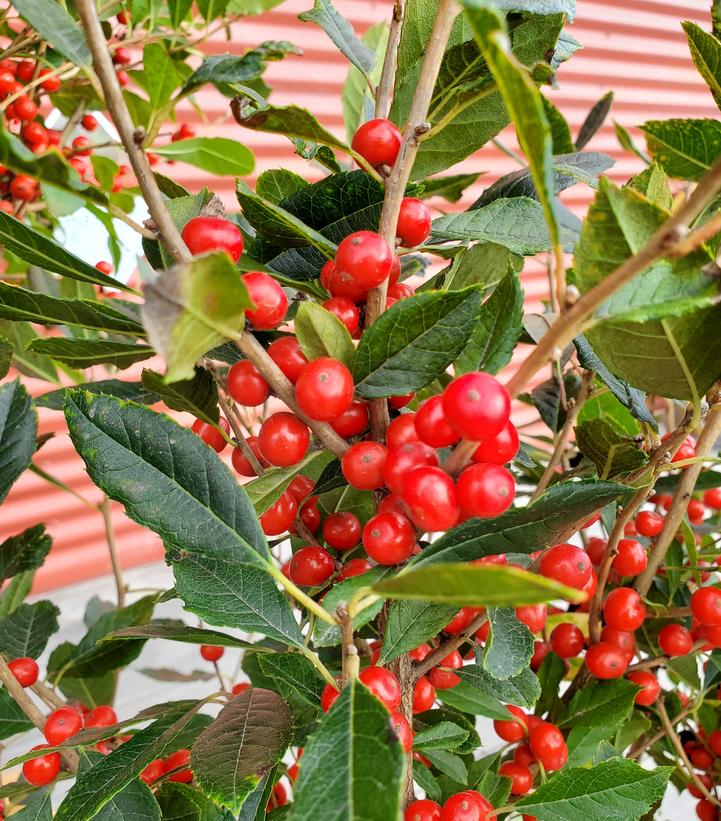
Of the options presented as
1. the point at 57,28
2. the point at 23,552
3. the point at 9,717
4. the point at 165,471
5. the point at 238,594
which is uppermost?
the point at 57,28

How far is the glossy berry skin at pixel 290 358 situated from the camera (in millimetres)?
394

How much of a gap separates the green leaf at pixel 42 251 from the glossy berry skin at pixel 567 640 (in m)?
0.51

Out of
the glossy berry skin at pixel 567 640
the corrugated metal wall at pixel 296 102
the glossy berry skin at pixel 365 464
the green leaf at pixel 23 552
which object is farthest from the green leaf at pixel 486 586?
the corrugated metal wall at pixel 296 102

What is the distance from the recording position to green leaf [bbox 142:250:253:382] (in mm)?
253

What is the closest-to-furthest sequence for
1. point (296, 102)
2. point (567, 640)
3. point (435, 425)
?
point (435, 425), point (567, 640), point (296, 102)

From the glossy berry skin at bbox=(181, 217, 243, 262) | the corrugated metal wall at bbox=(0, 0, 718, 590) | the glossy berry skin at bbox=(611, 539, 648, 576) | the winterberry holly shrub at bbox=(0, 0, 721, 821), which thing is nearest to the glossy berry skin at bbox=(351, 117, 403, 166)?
the winterberry holly shrub at bbox=(0, 0, 721, 821)

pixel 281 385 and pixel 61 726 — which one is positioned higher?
pixel 281 385

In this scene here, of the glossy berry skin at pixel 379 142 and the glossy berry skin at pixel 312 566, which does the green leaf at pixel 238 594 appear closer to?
the glossy berry skin at pixel 312 566

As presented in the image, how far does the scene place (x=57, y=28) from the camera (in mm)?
347

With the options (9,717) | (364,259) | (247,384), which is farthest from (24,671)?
(364,259)

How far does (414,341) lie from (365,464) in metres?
0.07

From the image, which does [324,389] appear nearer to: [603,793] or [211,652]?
[603,793]

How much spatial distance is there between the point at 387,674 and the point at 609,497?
0.17 metres

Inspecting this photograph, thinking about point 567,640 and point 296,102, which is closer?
point 567,640
